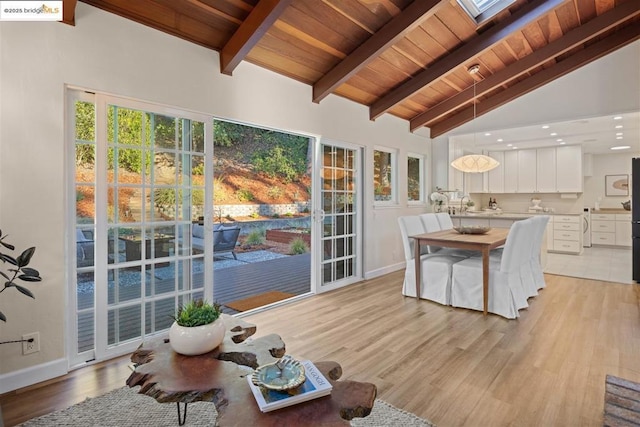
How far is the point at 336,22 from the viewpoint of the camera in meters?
3.19

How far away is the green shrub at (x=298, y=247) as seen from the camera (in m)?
9.14

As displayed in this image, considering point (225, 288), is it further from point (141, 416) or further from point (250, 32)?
point (250, 32)

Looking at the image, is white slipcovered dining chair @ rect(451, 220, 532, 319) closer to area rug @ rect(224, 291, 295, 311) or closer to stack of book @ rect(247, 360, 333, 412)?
area rug @ rect(224, 291, 295, 311)

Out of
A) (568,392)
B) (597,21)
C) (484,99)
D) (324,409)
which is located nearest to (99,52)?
(324,409)

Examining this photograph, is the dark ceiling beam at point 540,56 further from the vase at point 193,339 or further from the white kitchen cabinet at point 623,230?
the vase at point 193,339

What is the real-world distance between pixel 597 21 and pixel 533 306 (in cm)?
333

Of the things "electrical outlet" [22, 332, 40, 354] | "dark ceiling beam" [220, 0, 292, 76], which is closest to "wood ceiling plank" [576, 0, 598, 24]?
"dark ceiling beam" [220, 0, 292, 76]

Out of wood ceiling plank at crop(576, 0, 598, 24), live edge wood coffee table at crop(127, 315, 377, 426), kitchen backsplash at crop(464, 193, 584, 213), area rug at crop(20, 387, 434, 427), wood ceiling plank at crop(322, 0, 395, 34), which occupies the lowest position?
area rug at crop(20, 387, 434, 427)

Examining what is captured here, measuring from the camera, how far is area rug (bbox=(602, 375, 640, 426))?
1834 mm

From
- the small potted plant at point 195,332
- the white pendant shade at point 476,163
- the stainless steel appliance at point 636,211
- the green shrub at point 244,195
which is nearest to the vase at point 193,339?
the small potted plant at point 195,332

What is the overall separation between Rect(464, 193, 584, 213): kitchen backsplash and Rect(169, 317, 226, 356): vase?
780 centimetres

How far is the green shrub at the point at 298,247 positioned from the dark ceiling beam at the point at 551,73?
4590 millimetres

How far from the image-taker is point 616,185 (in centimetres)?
797

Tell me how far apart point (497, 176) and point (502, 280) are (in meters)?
5.42
